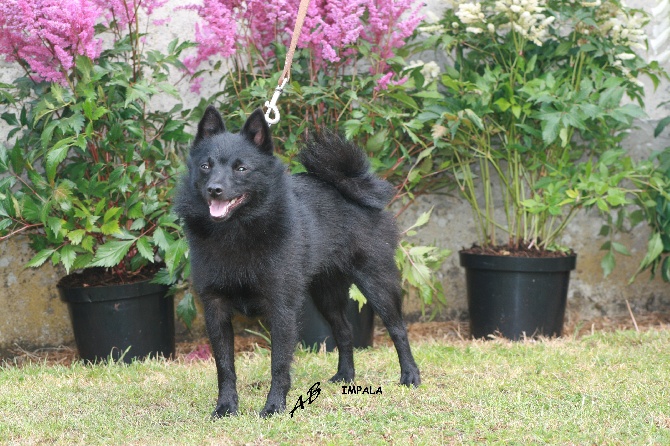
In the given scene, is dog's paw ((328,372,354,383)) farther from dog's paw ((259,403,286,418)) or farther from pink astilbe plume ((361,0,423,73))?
pink astilbe plume ((361,0,423,73))

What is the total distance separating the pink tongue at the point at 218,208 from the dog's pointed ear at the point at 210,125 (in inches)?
14.5

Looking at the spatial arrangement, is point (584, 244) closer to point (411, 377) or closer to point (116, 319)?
point (411, 377)

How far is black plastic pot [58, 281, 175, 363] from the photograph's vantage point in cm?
433

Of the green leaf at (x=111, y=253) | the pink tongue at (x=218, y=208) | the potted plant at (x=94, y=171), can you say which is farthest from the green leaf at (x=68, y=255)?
the pink tongue at (x=218, y=208)

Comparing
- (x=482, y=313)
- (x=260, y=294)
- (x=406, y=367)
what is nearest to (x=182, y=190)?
(x=260, y=294)

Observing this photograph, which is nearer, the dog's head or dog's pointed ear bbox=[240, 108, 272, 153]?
the dog's head

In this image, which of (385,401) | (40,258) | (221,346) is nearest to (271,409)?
(221,346)

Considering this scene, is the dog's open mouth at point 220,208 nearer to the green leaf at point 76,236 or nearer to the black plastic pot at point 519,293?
the green leaf at point 76,236

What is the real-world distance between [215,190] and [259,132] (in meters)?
0.39

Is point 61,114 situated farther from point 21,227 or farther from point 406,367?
point 406,367

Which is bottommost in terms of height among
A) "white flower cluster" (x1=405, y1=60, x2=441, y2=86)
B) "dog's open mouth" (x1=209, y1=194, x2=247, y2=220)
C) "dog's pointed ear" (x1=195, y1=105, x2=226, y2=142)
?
"dog's open mouth" (x1=209, y1=194, x2=247, y2=220)

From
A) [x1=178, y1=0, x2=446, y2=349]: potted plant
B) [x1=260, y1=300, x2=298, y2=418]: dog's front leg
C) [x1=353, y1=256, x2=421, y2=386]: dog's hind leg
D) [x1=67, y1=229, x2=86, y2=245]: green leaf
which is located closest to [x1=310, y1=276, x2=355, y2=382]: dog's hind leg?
[x1=353, y1=256, x2=421, y2=386]: dog's hind leg

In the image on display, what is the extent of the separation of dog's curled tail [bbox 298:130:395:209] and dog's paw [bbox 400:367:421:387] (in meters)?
0.77

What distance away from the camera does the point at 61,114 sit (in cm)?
434
